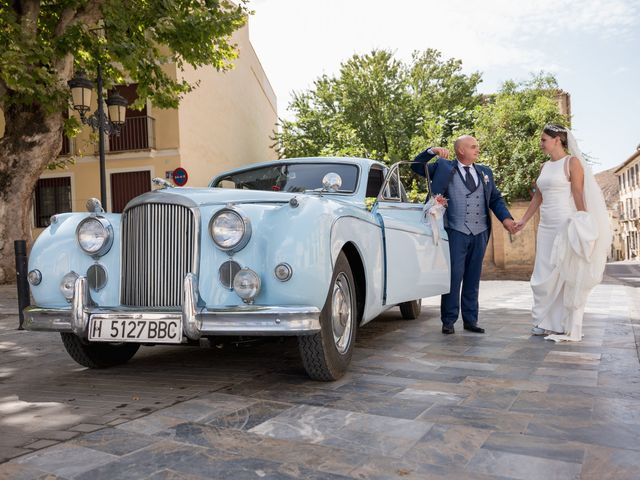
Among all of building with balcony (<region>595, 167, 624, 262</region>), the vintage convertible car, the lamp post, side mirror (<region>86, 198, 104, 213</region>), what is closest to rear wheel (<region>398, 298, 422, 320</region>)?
the vintage convertible car

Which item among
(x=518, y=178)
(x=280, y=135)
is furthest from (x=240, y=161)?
(x=518, y=178)

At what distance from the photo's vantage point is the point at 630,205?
64875 millimetres

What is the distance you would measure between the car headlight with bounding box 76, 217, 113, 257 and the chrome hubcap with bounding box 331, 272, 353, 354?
58.9 inches

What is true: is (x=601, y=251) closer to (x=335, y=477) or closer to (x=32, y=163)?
(x=335, y=477)

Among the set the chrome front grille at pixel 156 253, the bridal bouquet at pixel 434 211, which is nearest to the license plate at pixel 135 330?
the chrome front grille at pixel 156 253

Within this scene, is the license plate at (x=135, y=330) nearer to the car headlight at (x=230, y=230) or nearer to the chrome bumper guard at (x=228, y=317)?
the chrome bumper guard at (x=228, y=317)

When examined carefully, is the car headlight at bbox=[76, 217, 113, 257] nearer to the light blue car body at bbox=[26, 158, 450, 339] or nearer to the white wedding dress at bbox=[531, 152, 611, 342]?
the light blue car body at bbox=[26, 158, 450, 339]

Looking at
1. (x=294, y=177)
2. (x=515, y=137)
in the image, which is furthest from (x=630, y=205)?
(x=294, y=177)

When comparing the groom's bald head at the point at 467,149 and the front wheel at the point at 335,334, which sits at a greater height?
the groom's bald head at the point at 467,149

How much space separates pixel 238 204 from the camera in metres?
3.60

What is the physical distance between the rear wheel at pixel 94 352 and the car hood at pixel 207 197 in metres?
1.15

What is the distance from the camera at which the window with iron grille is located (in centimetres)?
2239

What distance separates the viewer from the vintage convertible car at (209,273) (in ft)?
11.0

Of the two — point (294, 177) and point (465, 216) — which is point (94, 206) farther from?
point (465, 216)
